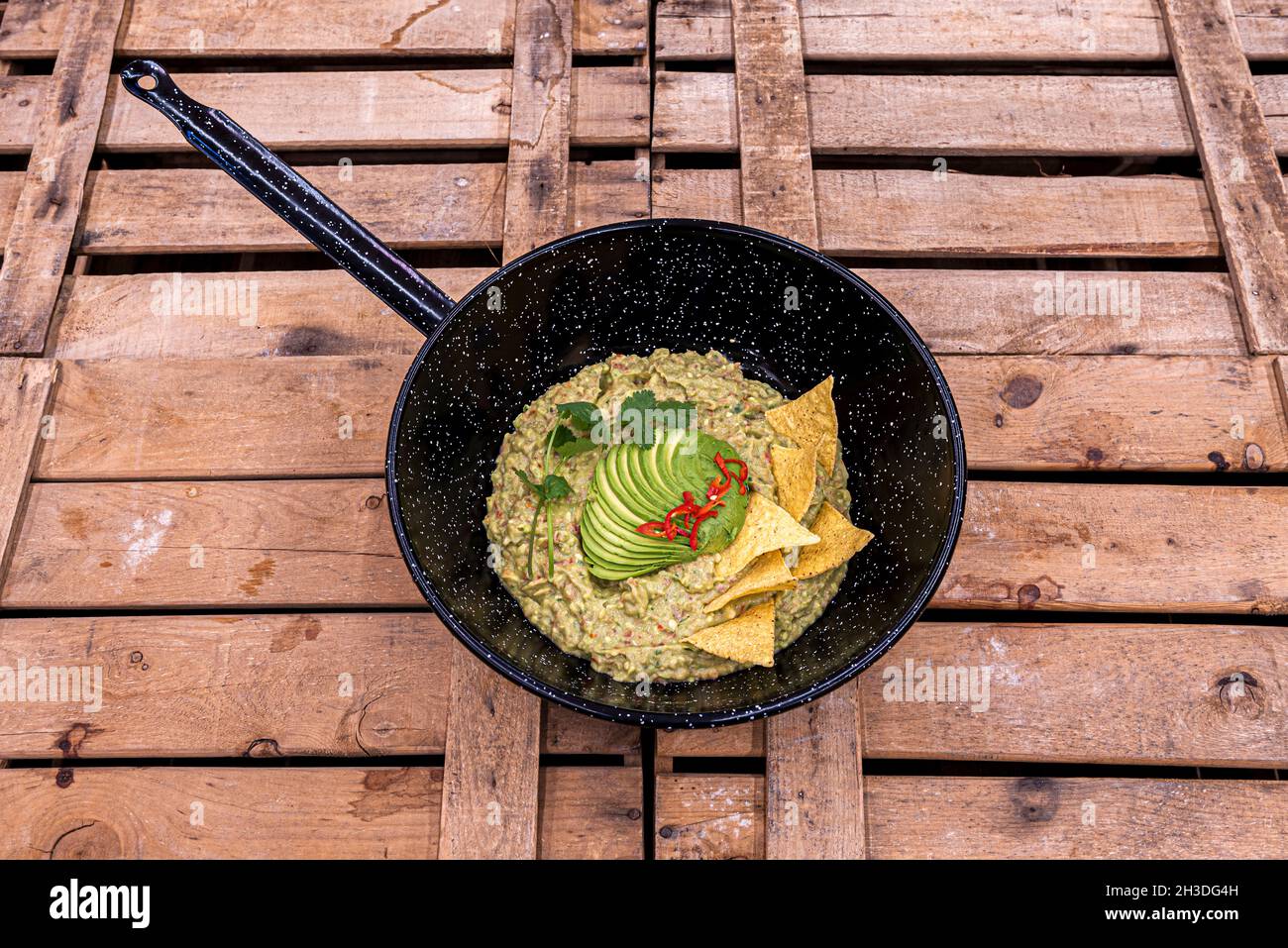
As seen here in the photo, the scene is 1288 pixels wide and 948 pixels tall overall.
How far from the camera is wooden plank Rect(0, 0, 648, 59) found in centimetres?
255

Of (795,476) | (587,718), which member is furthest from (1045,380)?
(587,718)

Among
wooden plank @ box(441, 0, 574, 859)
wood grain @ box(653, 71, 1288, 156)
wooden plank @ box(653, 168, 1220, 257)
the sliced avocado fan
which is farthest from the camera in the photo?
wood grain @ box(653, 71, 1288, 156)

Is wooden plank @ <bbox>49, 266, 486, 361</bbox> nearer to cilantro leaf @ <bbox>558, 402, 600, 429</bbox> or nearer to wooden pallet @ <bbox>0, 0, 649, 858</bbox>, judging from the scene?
wooden pallet @ <bbox>0, 0, 649, 858</bbox>

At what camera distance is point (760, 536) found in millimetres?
1715

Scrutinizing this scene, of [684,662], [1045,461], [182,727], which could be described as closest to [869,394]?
[1045,461]

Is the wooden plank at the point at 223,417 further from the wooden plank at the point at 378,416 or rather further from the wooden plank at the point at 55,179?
the wooden plank at the point at 55,179

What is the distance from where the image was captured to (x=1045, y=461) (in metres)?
2.16

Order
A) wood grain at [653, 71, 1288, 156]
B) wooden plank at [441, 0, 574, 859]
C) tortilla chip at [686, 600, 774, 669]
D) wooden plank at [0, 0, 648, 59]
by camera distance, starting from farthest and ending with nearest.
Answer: wooden plank at [0, 0, 648, 59], wood grain at [653, 71, 1288, 156], wooden plank at [441, 0, 574, 859], tortilla chip at [686, 600, 774, 669]

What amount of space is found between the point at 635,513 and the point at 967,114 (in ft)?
A: 5.25

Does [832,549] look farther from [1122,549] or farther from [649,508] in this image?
[1122,549]

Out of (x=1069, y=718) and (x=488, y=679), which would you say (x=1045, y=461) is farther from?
(x=488, y=679)

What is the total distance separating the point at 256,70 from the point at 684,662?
2.27 m

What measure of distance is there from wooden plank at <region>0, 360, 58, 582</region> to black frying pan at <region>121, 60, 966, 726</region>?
79 centimetres

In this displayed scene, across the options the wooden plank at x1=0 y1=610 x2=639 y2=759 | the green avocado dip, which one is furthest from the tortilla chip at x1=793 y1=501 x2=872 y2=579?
the wooden plank at x1=0 y1=610 x2=639 y2=759
